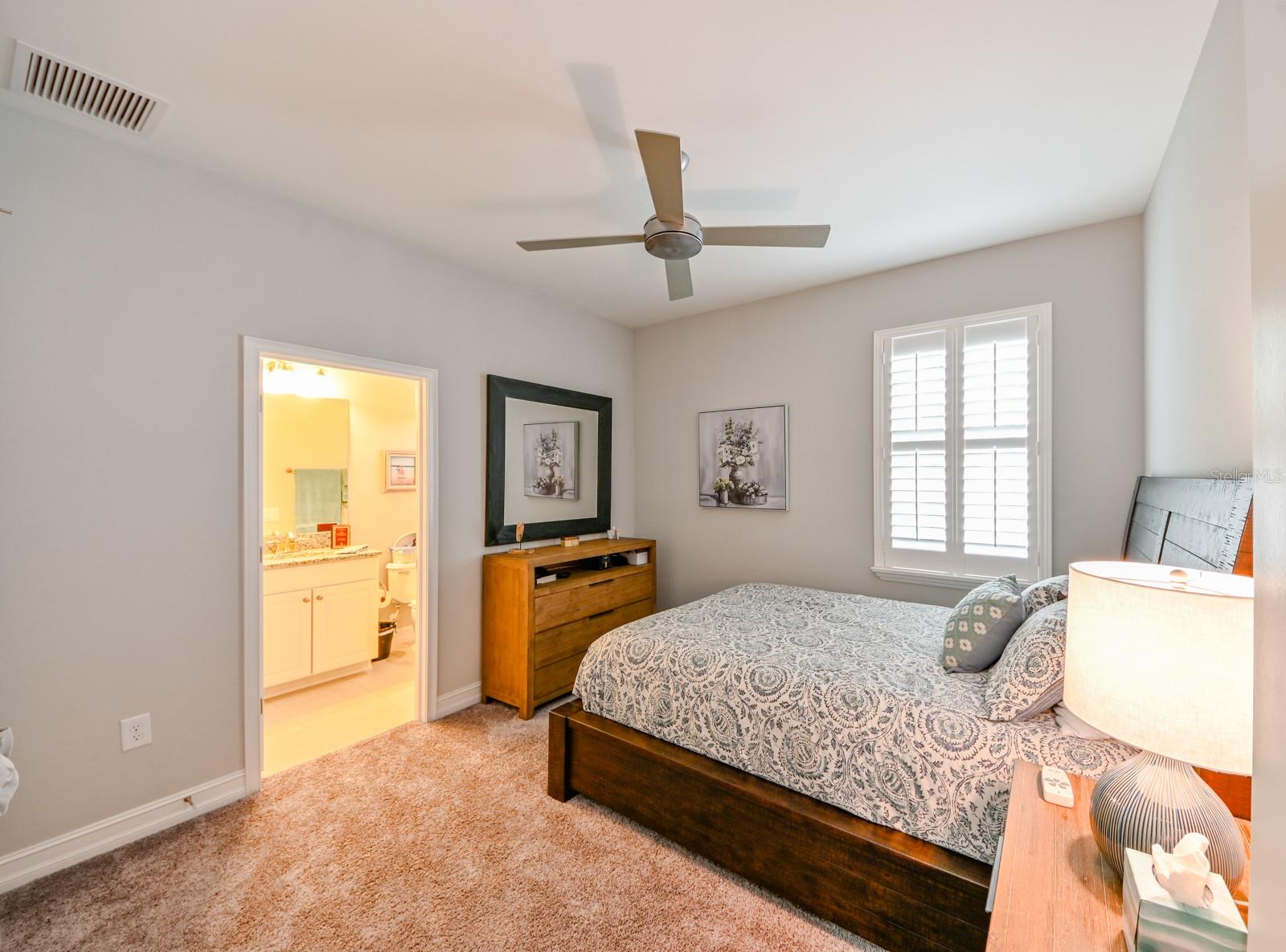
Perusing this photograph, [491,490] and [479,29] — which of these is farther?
[491,490]

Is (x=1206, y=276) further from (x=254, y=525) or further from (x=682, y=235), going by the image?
(x=254, y=525)

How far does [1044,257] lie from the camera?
9.81 feet

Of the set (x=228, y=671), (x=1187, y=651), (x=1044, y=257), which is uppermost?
(x=1044, y=257)

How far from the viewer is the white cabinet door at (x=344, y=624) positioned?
146 inches

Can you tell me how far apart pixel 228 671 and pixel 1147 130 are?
4.28m

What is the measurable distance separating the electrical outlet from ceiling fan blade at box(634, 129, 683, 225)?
9.14 ft

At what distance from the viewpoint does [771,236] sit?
2.16 m

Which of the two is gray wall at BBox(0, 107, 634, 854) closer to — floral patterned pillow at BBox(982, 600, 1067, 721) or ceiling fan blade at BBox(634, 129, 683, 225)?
ceiling fan blade at BBox(634, 129, 683, 225)

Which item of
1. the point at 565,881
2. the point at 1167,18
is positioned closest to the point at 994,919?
the point at 565,881

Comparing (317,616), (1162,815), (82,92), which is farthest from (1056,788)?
(317,616)

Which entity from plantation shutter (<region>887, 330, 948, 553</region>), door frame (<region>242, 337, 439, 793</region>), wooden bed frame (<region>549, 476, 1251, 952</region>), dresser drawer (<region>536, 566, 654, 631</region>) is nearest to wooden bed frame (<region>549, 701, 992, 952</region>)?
wooden bed frame (<region>549, 476, 1251, 952</region>)

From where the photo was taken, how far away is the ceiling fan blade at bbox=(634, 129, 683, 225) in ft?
5.08

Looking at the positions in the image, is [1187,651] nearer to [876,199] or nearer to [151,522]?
[876,199]

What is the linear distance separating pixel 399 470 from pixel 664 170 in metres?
4.08
